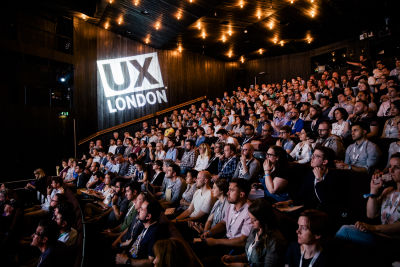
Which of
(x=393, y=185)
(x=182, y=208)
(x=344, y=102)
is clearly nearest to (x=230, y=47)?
(x=344, y=102)

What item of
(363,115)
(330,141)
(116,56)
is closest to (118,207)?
(330,141)

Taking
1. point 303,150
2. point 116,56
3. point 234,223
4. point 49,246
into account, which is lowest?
point 49,246

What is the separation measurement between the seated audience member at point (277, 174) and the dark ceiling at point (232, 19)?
6329mm

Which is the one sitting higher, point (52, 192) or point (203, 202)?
point (203, 202)

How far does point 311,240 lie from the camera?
1635 millimetres

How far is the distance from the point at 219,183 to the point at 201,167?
7.36 feet

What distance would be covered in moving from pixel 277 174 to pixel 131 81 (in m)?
9.71

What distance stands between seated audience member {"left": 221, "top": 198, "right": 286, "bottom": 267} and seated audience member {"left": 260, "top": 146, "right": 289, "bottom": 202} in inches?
30.1

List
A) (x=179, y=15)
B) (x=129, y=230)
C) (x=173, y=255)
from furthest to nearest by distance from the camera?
1. (x=179, y=15)
2. (x=129, y=230)
3. (x=173, y=255)

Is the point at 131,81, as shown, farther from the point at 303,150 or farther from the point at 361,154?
the point at 361,154

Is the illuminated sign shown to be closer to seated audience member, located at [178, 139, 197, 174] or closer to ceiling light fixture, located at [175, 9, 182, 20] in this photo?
ceiling light fixture, located at [175, 9, 182, 20]

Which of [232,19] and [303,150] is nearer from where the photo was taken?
[303,150]

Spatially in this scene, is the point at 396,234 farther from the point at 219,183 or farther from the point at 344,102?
the point at 344,102

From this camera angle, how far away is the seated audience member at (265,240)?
1850 mm
